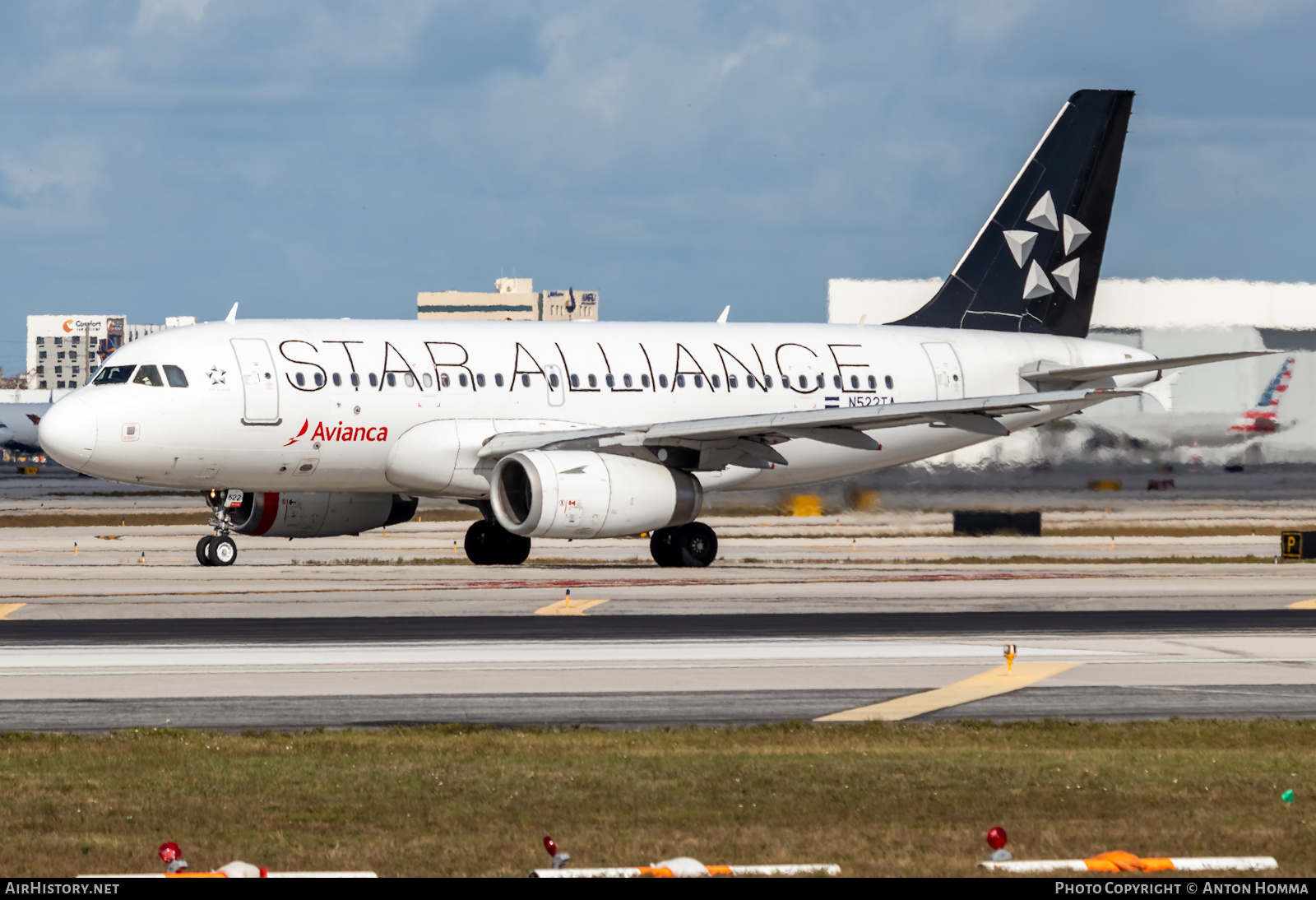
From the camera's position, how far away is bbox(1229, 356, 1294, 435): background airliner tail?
49.1 meters

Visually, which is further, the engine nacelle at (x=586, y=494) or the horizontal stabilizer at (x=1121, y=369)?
the horizontal stabilizer at (x=1121, y=369)

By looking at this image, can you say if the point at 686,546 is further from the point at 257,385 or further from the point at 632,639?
the point at 632,639

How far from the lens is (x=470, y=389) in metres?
33.8

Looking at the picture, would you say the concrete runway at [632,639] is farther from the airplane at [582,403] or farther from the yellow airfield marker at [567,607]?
the airplane at [582,403]

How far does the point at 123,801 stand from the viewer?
37.0 ft

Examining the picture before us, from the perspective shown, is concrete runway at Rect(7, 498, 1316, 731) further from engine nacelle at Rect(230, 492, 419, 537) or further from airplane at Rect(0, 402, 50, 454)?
airplane at Rect(0, 402, 50, 454)

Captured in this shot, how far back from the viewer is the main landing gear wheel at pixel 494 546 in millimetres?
35906

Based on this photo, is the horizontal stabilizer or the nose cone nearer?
the nose cone

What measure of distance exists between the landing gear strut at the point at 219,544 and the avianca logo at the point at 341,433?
3.00m

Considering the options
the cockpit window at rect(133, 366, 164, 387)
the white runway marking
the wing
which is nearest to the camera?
the white runway marking

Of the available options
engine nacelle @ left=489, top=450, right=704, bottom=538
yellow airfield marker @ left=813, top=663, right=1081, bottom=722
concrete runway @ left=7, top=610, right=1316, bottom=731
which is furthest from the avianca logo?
yellow airfield marker @ left=813, top=663, right=1081, bottom=722

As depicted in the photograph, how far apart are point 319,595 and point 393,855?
18.4m

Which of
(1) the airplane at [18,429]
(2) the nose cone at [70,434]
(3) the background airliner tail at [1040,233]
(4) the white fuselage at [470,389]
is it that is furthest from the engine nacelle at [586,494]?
(1) the airplane at [18,429]

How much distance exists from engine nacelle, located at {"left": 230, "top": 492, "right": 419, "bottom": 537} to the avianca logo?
272 cm
